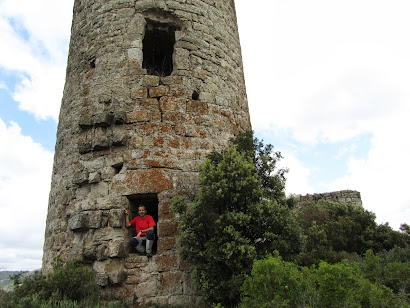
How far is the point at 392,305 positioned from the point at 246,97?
15.2 ft

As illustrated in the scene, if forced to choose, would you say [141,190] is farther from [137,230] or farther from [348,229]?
[348,229]

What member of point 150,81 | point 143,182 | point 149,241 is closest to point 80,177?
point 143,182

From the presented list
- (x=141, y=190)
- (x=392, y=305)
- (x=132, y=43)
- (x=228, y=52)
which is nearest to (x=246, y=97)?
(x=228, y=52)

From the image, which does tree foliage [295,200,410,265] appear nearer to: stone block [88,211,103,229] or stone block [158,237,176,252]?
stone block [158,237,176,252]

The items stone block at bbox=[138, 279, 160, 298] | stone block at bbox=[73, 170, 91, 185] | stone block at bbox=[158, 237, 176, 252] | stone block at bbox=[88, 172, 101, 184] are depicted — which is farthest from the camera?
stone block at bbox=[73, 170, 91, 185]

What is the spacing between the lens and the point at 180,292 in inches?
172

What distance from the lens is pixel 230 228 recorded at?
3900 mm

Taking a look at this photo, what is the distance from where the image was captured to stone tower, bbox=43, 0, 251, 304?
4.58 meters

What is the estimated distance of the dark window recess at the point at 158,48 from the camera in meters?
6.03

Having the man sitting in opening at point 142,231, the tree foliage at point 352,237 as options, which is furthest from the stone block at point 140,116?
the tree foliage at point 352,237

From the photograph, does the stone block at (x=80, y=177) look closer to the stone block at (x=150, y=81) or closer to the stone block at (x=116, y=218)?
the stone block at (x=116, y=218)

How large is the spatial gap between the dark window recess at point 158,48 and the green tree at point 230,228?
267 centimetres

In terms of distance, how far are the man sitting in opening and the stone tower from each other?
0.11 meters

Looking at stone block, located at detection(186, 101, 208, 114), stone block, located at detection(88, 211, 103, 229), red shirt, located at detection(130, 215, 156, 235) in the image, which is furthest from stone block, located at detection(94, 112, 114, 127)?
red shirt, located at detection(130, 215, 156, 235)
